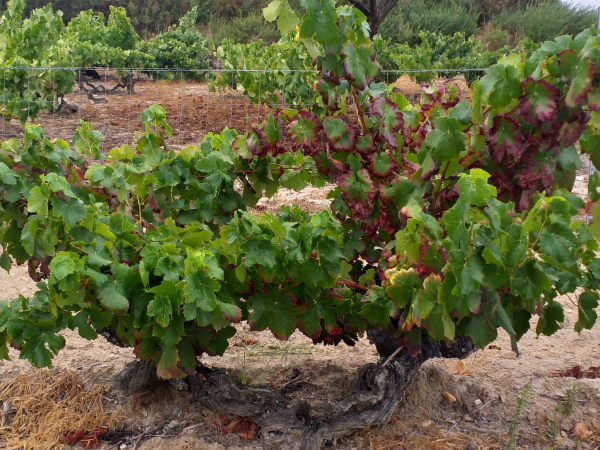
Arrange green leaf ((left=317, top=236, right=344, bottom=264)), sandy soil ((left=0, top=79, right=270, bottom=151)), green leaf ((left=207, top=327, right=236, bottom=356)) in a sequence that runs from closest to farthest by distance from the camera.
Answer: green leaf ((left=317, top=236, right=344, bottom=264)) → green leaf ((left=207, top=327, right=236, bottom=356)) → sandy soil ((left=0, top=79, right=270, bottom=151))

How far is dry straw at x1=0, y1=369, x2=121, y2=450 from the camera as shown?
2.40 metres

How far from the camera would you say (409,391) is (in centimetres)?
267

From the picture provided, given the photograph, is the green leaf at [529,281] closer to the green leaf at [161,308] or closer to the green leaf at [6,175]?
the green leaf at [161,308]

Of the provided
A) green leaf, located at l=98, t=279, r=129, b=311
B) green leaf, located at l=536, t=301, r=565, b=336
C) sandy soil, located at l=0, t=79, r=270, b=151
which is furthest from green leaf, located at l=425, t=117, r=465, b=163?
sandy soil, located at l=0, t=79, r=270, b=151

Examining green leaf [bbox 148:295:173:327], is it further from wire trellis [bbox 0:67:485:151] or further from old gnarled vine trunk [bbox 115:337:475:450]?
wire trellis [bbox 0:67:485:151]

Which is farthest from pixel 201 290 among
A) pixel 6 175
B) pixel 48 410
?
pixel 48 410

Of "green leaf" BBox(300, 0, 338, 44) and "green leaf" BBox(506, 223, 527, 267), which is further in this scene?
"green leaf" BBox(300, 0, 338, 44)

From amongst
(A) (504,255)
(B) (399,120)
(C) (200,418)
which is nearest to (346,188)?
(B) (399,120)

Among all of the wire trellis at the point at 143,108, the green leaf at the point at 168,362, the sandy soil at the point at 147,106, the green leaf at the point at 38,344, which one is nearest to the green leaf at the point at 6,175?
the green leaf at the point at 38,344

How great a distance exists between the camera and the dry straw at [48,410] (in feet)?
7.87

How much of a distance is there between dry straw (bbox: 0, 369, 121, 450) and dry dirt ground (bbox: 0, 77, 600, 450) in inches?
2.2

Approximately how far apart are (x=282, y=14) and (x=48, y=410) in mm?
1802

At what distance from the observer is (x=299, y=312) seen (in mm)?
2031

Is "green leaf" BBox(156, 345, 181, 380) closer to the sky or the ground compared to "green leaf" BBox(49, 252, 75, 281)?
closer to the ground
